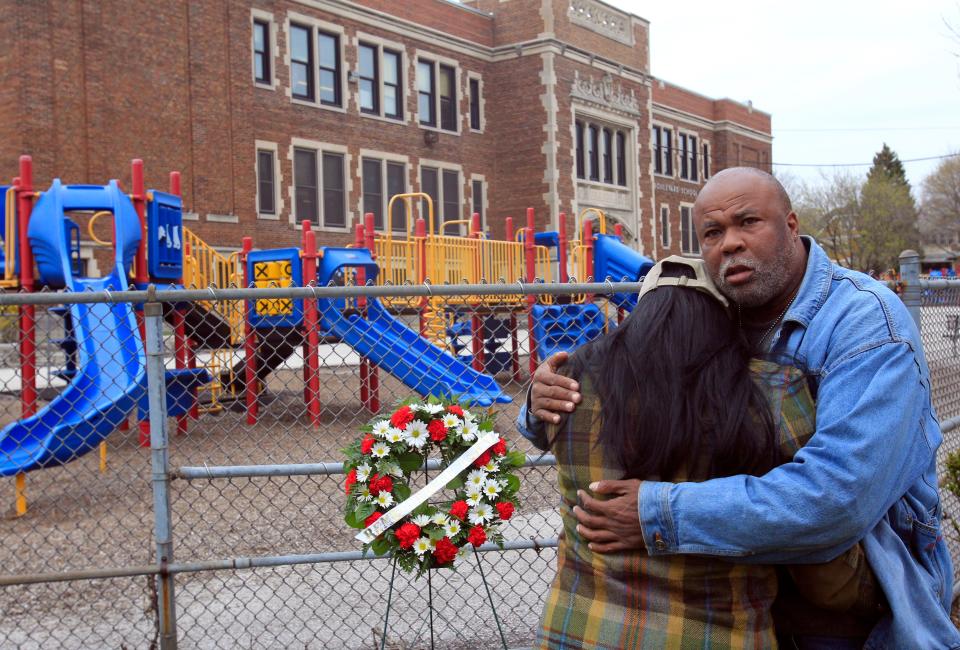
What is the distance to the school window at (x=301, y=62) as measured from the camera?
1003 inches

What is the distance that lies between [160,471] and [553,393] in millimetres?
2119

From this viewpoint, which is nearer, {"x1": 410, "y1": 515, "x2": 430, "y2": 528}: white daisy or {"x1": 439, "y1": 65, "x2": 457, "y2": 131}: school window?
{"x1": 410, "y1": 515, "x2": 430, "y2": 528}: white daisy

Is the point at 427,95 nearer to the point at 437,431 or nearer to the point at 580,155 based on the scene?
the point at 580,155

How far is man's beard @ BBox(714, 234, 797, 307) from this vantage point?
1.94 metres

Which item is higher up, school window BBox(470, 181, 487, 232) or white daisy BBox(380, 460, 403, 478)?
school window BBox(470, 181, 487, 232)

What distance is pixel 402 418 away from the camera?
2.88 metres

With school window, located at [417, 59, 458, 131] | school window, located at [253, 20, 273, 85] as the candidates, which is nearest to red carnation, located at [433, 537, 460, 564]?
school window, located at [253, 20, 273, 85]

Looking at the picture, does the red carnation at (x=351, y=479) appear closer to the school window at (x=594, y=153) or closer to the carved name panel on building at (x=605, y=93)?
the carved name panel on building at (x=605, y=93)

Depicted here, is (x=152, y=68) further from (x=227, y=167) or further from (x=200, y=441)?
(x=200, y=441)

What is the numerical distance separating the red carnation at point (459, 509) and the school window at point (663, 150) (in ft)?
125

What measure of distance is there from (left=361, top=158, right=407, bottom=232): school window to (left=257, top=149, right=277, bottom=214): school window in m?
3.05

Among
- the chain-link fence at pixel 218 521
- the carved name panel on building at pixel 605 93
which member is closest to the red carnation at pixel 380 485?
the chain-link fence at pixel 218 521

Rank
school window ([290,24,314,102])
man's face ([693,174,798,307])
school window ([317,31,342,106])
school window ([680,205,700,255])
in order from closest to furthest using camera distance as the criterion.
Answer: man's face ([693,174,798,307]) < school window ([290,24,314,102]) < school window ([317,31,342,106]) < school window ([680,205,700,255])

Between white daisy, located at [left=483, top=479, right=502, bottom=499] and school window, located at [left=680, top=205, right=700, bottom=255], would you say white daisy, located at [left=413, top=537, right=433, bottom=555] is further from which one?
school window, located at [left=680, top=205, right=700, bottom=255]
